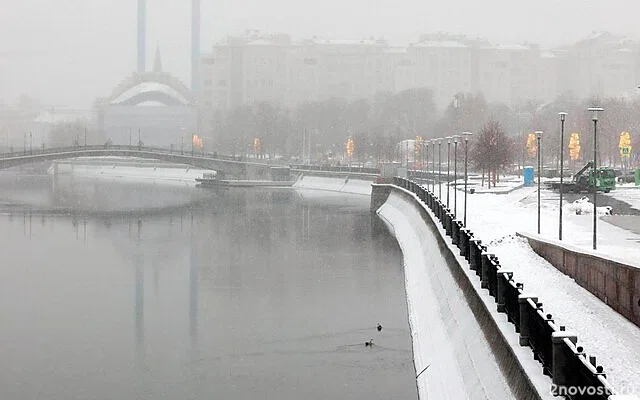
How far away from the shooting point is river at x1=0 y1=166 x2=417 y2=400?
A: 61.7 feet

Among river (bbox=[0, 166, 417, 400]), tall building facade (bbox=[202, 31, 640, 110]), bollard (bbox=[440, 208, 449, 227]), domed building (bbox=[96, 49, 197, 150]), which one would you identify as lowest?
river (bbox=[0, 166, 417, 400])

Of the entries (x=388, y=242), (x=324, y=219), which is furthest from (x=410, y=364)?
(x=324, y=219)

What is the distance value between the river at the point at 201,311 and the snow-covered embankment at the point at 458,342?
51 centimetres

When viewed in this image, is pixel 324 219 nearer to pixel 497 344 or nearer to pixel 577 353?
pixel 497 344

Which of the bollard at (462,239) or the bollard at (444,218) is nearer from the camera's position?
the bollard at (462,239)

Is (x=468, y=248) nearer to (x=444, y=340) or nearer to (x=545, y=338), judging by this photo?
(x=444, y=340)

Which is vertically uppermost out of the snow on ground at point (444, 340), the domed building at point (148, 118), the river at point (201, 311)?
the domed building at point (148, 118)

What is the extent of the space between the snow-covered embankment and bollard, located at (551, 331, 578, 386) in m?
0.35

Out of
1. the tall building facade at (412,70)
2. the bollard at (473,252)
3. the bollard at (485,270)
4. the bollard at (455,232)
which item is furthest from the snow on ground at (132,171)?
the bollard at (485,270)

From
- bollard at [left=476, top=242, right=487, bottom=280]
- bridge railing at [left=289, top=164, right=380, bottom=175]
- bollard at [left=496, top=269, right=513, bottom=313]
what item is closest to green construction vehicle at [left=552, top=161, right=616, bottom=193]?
bridge railing at [left=289, top=164, right=380, bottom=175]

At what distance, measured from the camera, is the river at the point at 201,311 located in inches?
740

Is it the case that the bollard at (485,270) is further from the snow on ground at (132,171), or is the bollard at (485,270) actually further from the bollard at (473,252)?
the snow on ground at (132,171)

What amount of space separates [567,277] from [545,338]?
9.71 m

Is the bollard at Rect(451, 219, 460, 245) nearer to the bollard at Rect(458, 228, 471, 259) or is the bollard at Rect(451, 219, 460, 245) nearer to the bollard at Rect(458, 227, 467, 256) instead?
the bollard at Rect(458, 227, 467, 256)
